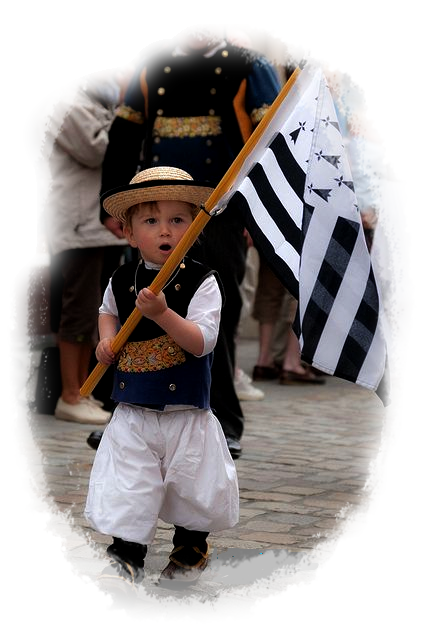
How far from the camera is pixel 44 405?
23.5ft

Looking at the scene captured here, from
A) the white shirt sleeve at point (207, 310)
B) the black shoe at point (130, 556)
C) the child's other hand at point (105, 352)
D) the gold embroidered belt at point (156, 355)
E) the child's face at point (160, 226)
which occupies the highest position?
the child's face at point (160, 226)

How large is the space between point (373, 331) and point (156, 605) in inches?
44.6

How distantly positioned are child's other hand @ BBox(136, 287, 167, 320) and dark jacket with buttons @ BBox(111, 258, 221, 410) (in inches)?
6.9

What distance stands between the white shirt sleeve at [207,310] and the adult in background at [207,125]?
5.97ft

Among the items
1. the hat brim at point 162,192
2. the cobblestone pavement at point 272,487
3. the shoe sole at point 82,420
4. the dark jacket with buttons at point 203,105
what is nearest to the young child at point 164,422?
the hat brim at point 162,192

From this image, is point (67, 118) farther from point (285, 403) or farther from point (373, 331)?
point (373, 331)

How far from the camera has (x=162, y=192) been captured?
12.3 ft

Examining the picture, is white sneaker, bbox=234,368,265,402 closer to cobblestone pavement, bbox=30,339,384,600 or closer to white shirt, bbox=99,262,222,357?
cobblestone pavement, bbox=30,339,384,600

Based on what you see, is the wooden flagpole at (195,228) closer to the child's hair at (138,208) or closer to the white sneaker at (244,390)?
the child's hair at (138,208)

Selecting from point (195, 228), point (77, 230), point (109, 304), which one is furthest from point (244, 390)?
point (195, 228)

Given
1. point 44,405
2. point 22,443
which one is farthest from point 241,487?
point 44,405

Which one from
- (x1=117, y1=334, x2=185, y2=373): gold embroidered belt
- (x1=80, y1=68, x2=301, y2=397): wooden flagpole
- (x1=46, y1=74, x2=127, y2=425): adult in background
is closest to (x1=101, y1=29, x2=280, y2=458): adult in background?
(x1=46, y1=74, x2=127, y2=425): adult in background

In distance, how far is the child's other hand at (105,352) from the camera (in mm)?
3811

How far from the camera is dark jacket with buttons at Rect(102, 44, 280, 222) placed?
18.2 feet
